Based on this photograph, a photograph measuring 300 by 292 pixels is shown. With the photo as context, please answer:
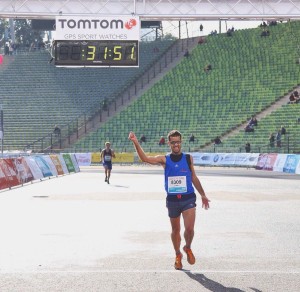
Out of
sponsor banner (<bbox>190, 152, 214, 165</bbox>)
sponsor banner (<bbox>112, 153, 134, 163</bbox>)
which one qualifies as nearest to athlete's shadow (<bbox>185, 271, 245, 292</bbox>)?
sponsor banner (<bbox>190, 152, 214, 165</bbox>)

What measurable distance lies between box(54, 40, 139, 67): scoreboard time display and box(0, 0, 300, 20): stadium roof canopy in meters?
2.09

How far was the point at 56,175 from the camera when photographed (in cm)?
3747

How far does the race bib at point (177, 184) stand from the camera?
998 cm

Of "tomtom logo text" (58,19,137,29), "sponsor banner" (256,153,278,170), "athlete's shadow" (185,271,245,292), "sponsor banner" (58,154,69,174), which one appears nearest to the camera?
"athlete's shadow" (185,271,245,292)

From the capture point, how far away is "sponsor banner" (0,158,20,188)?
2684cm

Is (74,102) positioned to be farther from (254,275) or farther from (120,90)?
(254,275)

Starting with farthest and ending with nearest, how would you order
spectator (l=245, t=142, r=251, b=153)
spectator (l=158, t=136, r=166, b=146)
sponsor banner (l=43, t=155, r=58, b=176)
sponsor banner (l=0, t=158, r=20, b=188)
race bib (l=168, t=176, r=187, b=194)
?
spectator (l=158, t=136, r=166, b=146), spectator (l=245, t=142, r=251, b=153), sponsor banner (l=43, t=155, r=58, b=176), sponsor banner (l=0, t=158, r=20, b=188), race bib (l=168, t=176, r=187, b=194)

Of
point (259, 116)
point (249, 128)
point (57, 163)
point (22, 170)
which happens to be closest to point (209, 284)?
point (22, 170)

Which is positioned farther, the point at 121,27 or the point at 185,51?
the point at 185,51

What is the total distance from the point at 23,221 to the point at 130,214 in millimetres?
2634

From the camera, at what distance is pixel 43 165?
115 ft

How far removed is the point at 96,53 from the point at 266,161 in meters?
16.2

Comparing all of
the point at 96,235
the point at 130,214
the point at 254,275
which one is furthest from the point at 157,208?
the point at 254,275

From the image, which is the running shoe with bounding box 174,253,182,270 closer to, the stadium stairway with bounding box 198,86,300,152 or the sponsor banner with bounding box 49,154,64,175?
the sponsor banner with bounding box 49,154,64,175
